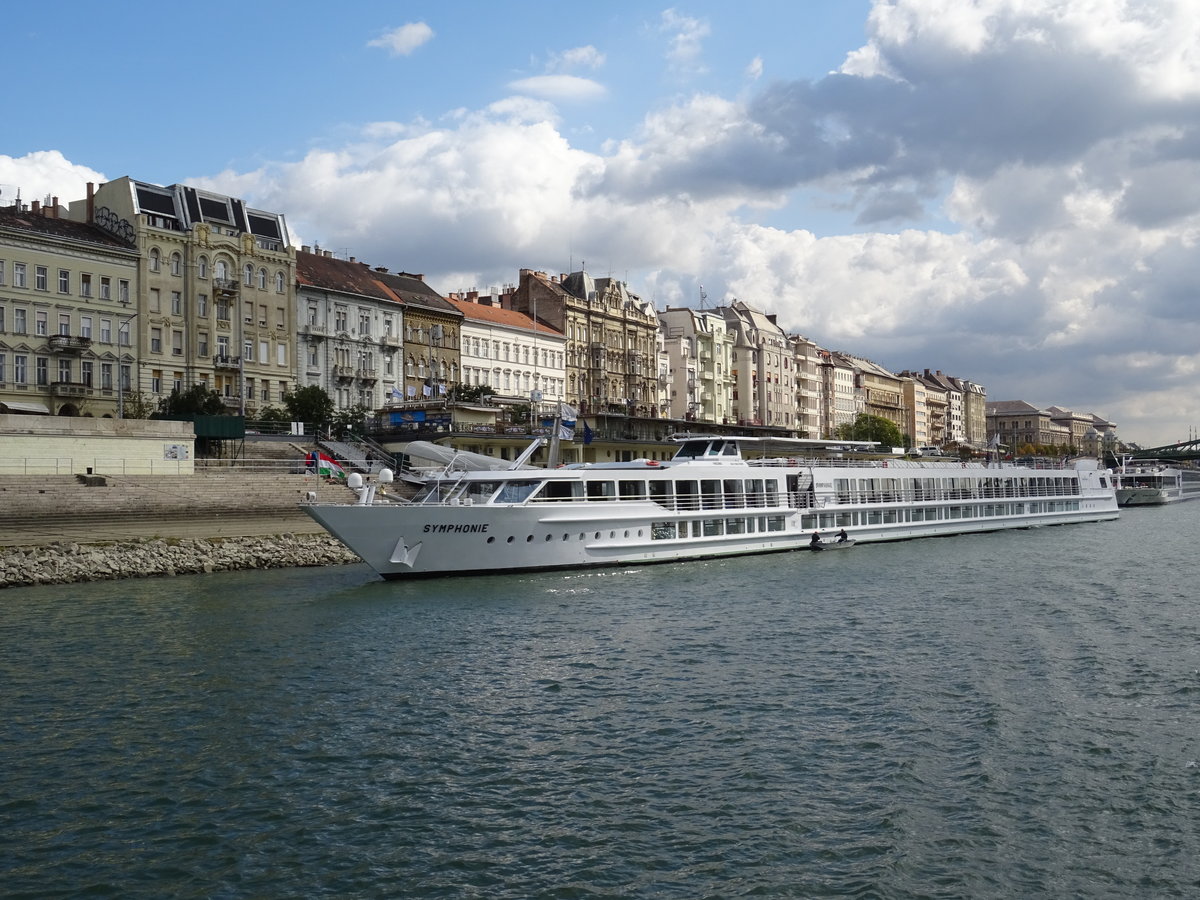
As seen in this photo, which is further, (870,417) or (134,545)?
(870,417)

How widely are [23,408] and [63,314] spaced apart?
23.0 ft

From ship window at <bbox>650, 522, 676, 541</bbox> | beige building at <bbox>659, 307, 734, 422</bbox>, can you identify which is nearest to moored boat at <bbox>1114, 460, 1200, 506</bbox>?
beige building at <bbox>659, 307, 734, 422</bbox>

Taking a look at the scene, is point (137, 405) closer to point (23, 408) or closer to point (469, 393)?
point (23, 408)

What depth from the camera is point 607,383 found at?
106812mm

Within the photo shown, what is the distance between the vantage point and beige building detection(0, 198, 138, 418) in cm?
6112

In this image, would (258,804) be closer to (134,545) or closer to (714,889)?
(714,889)

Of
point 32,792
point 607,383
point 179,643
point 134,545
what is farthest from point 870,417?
point 32,792

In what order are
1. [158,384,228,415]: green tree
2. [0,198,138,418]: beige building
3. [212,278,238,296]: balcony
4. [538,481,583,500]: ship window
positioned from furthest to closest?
[212,278,238,296]: balcony, [158,384,228,415]: green tree, [0,198,138,418]: beige building, [538,481,583,500]: ship window

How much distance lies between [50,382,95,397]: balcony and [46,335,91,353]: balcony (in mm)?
1898

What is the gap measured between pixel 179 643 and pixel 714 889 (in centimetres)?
1726

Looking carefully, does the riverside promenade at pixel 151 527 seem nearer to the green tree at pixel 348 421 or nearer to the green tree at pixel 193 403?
the green tree at pixel 193 403

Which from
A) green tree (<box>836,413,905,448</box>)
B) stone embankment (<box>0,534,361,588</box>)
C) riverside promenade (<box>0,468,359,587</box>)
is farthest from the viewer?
green tree (<box>836,413,905,448</box>)

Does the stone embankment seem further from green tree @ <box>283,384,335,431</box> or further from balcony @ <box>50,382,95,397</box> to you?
balcony @ <box>50,382,95,397</box>

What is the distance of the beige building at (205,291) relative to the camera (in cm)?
6725
